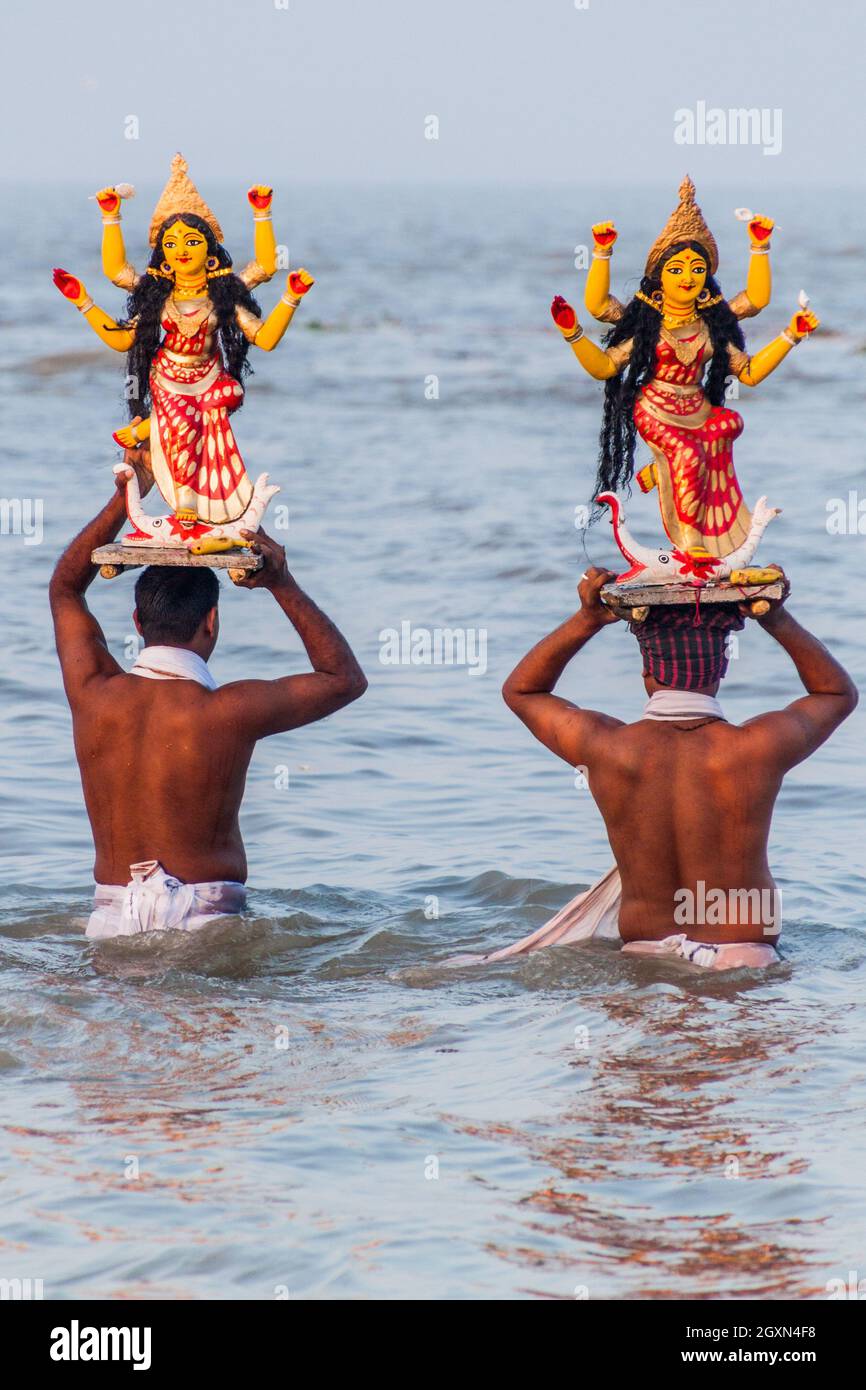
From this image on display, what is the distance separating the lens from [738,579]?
5.98 meters

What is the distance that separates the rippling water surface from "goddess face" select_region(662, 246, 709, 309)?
2.12 m

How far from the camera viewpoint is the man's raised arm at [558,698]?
20.3ft

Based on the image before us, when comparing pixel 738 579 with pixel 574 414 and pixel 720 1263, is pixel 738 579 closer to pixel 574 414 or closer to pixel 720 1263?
pixel 720 1263

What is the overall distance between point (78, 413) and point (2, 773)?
12.9 meters

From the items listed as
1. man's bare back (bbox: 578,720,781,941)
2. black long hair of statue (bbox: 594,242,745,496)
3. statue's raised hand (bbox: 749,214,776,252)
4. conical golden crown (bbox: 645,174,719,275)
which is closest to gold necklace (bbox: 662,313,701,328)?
black long hair of statue (bbox: 594,242,745,496)

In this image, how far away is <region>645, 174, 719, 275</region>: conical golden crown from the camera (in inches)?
243

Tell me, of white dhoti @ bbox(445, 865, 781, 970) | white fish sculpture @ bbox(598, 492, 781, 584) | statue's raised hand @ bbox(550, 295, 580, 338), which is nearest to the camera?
statue's raised hand @ bbox(550, 295, 580, 338)

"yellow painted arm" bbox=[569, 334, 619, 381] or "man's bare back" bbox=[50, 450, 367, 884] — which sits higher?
"yellow painted arm" bbox=[569, 334, 619, 381]

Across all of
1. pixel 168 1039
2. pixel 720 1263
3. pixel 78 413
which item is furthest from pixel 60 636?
pixel 78 413

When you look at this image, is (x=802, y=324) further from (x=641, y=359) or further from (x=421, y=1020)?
(x=421, y=1020)

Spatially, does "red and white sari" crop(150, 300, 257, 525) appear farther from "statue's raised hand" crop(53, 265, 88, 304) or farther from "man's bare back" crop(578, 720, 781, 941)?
"man's bare back" crop(578, 720, 781, 941)

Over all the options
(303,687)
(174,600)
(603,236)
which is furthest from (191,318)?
(603,236)

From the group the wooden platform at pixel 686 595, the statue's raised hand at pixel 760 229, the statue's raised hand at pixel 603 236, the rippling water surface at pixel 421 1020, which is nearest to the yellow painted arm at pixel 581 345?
the statue's raised hand at pixel 603 236

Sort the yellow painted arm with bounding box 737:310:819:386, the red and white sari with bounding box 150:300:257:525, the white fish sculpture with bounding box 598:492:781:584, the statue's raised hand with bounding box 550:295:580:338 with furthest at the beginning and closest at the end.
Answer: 1. the red and white sari with bounding box 150:300:257:525
2. the white fish sculpture with bounding box 598:492:781:584
3. the yellow painted arm with bounding box 737:310:819:386
4. the statue's raised hand with bounding box 550:295:580:338
